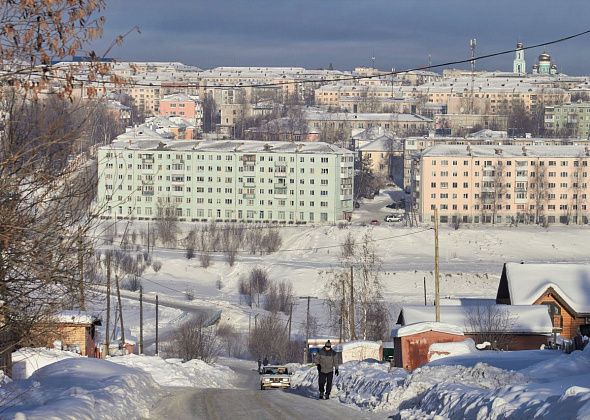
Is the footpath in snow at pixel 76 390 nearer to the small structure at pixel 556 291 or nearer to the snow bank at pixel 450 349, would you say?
the snow bank at pixel 450 349

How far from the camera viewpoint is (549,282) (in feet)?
134

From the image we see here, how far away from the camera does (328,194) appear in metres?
102

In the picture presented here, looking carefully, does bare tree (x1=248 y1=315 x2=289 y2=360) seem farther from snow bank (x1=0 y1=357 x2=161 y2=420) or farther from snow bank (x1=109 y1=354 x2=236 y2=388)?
snow bank (x1=0 y1=357 x2=161 y2=420)

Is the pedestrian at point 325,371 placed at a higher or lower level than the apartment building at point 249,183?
higher

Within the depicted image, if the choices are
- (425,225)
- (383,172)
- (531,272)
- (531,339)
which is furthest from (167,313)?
(383,172)

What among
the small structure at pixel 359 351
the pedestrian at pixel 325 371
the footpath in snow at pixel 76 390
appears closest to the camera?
the footpath in snow at pixel 76 390

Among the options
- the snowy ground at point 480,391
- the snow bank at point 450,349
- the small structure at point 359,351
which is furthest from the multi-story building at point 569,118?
the snowy ground at point 480,391

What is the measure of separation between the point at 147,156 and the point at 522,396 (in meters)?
91.9

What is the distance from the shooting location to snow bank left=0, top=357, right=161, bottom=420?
13352mm

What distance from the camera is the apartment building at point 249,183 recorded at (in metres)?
102

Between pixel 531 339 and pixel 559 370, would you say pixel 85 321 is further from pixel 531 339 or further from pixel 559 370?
pixel 559 370

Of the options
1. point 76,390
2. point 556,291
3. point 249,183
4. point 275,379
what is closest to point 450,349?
point 275,379

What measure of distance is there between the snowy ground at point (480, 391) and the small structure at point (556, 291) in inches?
798

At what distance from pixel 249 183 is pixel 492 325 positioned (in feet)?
230
